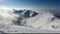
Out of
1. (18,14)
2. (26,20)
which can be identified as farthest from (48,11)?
(18,14)

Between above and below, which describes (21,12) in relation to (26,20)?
above

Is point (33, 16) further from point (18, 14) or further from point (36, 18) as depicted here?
point (18, 14)

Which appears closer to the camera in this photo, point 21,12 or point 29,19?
point 29,19

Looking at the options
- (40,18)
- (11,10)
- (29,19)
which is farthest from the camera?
(11,10)

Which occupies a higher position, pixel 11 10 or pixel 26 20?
pixel 11 10

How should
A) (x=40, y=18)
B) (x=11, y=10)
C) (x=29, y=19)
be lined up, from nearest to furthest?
1. (x=40, y=18)
2. (x=29, y=19)
3. (x=11, y=10)

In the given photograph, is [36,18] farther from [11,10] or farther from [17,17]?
[11,10]

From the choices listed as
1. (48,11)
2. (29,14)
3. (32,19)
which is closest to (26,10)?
(29,14)

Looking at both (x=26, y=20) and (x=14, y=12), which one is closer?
Result: (x=26, y=20)
